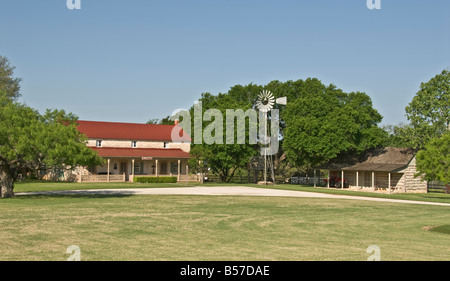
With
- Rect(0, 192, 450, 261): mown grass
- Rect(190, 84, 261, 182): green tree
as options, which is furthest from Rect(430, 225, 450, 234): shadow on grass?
Rect(190, 84, 261, 182): green tree

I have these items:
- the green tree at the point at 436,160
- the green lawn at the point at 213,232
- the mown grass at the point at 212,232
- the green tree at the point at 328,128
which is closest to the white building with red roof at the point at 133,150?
the green tree at the point at 328,128

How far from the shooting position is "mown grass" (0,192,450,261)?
43.0 ft

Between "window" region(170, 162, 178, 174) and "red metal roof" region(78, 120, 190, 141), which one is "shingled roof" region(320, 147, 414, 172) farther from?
"red metal roof" region(78, 120, 190, 141)

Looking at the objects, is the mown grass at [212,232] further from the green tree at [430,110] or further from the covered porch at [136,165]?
the covered porch at [136,165]

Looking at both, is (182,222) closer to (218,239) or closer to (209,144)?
(218,239)

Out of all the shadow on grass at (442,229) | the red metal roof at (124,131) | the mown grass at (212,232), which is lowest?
the shadow on grass at (442,229)

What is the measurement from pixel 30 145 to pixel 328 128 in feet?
122

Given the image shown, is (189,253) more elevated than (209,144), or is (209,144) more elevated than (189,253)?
(209,144)

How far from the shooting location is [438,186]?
60.6 m

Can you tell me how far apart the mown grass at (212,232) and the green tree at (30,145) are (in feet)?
10.0

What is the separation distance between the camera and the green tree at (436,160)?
36000mm
